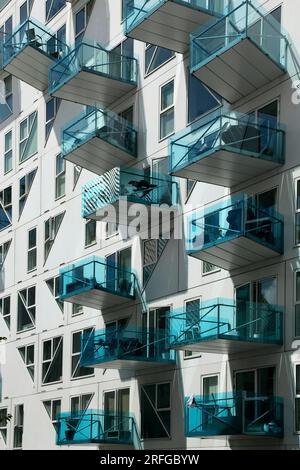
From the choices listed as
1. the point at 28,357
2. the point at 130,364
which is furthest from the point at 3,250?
the point at 130,364

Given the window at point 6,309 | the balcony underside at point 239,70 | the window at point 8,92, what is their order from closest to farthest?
the balcony underside at point 239,70
the window at point 6,309
the window at point 8,92

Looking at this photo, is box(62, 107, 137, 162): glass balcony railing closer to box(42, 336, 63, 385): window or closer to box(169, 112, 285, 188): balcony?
box(169, 112, 285, 188): balcony

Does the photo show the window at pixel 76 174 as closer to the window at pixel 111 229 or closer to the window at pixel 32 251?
the window at pixel 111 229

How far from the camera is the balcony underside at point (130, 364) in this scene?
27.7m

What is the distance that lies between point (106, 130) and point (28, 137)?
10165 millimetres

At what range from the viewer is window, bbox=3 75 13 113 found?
138 ft

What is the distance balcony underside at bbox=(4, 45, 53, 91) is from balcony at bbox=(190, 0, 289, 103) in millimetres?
12420

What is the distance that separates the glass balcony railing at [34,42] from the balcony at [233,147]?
41.4 ft

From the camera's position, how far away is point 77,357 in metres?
33.5

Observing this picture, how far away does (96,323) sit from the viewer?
106ft

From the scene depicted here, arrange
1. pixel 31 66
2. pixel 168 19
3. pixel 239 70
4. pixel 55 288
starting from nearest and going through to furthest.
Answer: pixel 239 70 → pixel 168 19 → pixel 55 288 → pixel 31 66

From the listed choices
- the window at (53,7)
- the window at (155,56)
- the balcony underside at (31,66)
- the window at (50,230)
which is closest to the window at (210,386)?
the window at (155,56)

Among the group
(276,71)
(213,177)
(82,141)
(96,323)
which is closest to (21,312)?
(96,323)

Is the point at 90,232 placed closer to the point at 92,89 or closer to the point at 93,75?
the point at 92,89
